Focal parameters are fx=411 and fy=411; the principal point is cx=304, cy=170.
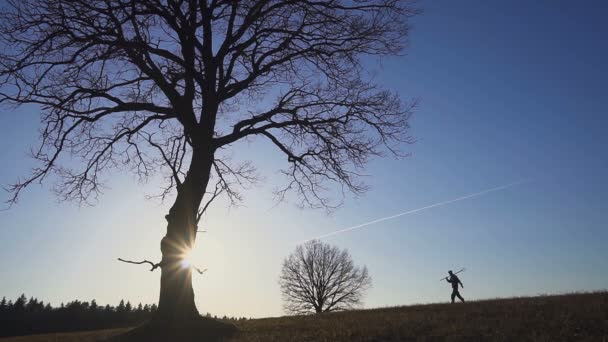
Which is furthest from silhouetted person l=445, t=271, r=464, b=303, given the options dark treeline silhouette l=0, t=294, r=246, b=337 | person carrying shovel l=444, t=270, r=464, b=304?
dark treeline silhouette l=0, t=294, r=246, b=337

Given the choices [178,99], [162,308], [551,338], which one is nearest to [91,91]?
[178,99]

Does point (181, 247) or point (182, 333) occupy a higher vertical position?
point (181, 247)

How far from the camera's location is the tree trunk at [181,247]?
33.5 feet

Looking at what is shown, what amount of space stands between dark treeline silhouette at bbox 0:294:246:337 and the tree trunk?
201 feet

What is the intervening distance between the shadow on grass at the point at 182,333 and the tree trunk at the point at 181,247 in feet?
0.78

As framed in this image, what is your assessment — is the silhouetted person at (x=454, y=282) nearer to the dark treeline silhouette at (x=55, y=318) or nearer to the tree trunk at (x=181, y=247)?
the tree trunk at (x=181, y=247)

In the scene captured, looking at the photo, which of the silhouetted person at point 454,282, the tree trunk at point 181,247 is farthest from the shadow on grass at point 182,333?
the silhouetted person at point 454,282

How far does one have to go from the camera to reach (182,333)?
9.45 m

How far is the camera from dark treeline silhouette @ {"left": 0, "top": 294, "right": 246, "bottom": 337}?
219 feet

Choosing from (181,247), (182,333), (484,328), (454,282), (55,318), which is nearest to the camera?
(484,328)

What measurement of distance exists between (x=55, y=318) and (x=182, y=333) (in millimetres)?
72139

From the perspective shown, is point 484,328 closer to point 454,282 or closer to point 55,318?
point 454,282

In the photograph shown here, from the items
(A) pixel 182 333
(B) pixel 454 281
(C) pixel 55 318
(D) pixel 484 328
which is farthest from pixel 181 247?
(C) pixel 55 318

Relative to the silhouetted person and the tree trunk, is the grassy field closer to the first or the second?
the tree trunk
